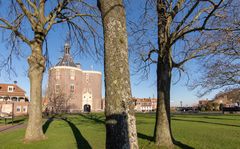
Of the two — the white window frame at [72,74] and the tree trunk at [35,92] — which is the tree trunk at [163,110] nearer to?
the tree trunk at [35,92]

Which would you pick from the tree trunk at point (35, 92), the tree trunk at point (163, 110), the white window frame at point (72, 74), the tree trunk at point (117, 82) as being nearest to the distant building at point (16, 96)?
the white window frame at point (72, 74)

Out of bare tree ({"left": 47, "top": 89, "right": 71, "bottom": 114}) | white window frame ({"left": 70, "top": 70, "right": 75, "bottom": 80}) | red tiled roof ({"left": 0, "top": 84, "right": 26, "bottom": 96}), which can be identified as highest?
white window frame ({"left": 70, "top": 70, "right": 75, "bottom": 80})

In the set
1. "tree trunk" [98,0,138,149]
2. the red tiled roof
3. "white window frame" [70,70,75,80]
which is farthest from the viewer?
"white window frame" [70,70,75,80]

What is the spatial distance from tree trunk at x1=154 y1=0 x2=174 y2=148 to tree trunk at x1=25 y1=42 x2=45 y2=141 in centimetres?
601

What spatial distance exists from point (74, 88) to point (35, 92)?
63.1 metres

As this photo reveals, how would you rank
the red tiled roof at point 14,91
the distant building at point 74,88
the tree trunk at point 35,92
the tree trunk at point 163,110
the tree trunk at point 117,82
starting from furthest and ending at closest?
the distant building at point 74,88 → the red tiled roof at point 14,91 → the tree trunk at point 35,92 → the tree trunk at point 163,110 → the tree trunk at point 117,82

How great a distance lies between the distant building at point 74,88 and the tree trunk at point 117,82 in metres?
57.5

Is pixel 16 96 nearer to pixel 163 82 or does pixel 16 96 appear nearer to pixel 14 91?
pixel 14 91

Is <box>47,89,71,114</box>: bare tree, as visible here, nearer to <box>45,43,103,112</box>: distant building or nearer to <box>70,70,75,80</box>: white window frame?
<box>45,43,103,112</box>: distant building

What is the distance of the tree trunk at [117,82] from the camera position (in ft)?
12.2

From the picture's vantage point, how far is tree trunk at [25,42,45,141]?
11805 millimetres

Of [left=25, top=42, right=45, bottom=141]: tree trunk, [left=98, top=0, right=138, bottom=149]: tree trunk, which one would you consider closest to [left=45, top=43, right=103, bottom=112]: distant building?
[left=25, top=42, right=45, bottom=141]: tree trunk

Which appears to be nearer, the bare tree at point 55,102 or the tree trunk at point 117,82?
the tree trunk at point 117,82

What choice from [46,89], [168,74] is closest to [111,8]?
[168,74]
